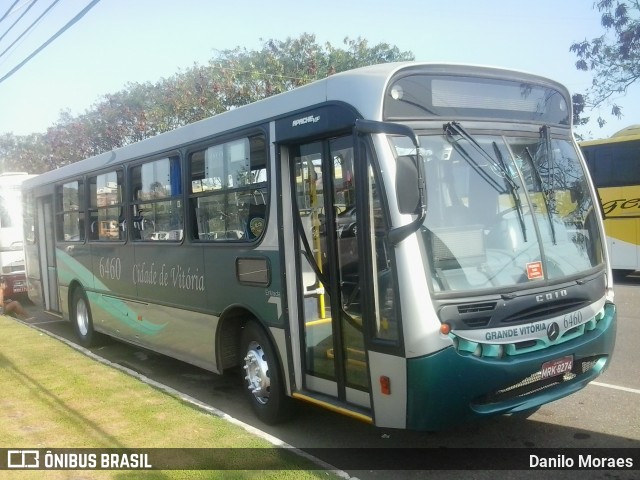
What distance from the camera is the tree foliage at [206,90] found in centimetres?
2478

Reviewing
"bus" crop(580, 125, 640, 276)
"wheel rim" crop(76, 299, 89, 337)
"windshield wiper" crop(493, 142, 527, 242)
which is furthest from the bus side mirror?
"bus" crop(580, 125, 640, 276)

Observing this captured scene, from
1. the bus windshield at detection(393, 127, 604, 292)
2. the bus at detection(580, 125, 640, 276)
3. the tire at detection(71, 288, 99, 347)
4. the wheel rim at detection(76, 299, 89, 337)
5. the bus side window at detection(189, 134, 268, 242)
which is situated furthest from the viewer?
the bus at detection(580, 125, 640, 276)

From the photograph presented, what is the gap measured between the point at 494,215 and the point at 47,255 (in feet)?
31.7

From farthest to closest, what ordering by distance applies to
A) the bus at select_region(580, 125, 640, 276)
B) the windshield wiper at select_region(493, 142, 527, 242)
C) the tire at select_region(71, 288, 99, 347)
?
the bus at select_region(580, 125, 640, 276), the tire at select_region(71, 288, 99, 347), the windshield wiper at select_region(493, 142, 527, 242)

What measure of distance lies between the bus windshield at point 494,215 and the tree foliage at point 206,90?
2009 cm

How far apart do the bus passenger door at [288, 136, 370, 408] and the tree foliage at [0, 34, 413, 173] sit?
1945cm

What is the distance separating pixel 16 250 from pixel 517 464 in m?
15.0

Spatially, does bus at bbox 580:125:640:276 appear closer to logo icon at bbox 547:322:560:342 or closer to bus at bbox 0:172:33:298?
logo icon at bbox 547:322:560:342

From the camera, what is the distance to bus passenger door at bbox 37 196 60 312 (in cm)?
1136

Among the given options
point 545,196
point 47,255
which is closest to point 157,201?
point 545,196

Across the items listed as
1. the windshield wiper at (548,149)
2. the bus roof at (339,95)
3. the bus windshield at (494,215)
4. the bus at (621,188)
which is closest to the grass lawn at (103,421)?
the bus windshield at (494,215)

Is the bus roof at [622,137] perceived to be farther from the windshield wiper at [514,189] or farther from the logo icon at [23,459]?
the logo icon at [23,459]

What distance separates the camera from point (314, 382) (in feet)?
17.3

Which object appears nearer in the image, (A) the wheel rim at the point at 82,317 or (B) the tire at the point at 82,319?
(B) the tire at the point at 82,319
